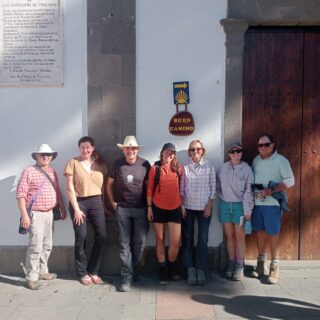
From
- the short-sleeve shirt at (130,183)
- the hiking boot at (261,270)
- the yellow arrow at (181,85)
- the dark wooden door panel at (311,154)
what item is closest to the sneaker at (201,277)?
the hiking boot at (261,270)

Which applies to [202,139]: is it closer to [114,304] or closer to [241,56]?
[241,56]

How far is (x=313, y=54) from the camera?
5.46 metres

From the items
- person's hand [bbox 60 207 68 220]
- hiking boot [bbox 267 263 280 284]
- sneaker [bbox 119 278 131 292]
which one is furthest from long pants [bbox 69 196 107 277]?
hiking boot [bbox 267 263 280 284]

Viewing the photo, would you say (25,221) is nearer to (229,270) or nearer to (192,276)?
(192,276)

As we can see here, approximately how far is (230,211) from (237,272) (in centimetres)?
74

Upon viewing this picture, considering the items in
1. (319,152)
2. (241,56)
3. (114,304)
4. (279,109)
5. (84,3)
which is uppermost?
(84,3)

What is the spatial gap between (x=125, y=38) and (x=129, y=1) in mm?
447

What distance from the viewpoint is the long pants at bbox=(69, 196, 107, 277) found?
Answer: 16.7 ft

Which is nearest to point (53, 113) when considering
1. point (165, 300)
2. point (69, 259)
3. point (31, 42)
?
point (31, 42)

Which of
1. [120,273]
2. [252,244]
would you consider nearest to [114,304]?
[120,273]

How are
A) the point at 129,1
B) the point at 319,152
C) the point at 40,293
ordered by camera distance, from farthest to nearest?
the point at 319,152 < the point at 129,1 < the point at 40,293

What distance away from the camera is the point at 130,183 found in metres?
5.00

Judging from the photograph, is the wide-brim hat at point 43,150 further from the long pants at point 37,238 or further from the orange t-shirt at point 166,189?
the orange t-shirt at point 166,189

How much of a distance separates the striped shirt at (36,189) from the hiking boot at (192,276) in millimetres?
1836
